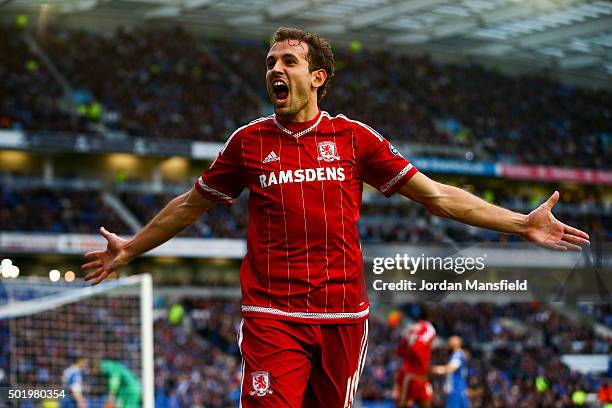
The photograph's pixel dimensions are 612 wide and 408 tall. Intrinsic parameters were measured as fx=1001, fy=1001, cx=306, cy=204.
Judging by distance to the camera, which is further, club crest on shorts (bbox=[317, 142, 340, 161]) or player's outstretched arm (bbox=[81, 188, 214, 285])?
player's outstretched arm (bbox=[81, 188, 214, 285])

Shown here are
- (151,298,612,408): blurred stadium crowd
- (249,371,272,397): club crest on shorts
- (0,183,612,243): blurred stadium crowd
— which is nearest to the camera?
(249,371,272,397): club crest on shorts

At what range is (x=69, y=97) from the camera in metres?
36.0

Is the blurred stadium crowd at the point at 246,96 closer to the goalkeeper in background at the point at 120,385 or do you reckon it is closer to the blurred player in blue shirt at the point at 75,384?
the goalkeeper in background at the point at 120,385

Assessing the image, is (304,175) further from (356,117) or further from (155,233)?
(356,117)

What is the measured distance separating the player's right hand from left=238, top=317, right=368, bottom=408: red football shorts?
2.54 ft

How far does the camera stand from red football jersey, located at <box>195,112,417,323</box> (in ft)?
13.9

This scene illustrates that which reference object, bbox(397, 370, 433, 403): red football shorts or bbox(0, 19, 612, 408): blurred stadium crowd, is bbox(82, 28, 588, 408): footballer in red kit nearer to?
bbox(397, 370, 433, 403): red football shorts

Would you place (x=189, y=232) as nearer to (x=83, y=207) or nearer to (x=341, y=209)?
(x=83, y=207)

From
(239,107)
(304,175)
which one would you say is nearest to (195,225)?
(239,107)

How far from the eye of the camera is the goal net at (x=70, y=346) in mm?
9898

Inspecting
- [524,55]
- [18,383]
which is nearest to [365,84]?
[524,55]

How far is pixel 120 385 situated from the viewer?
11664 millimetres

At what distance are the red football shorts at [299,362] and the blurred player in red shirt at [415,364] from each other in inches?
272

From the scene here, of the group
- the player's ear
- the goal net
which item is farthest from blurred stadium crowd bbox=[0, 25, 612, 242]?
the player's ear
